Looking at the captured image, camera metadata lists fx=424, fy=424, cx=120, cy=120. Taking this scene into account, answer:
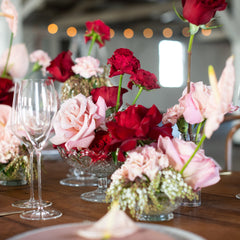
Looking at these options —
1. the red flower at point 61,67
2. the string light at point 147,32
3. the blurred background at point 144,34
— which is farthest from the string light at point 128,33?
the red flower at point 61,67

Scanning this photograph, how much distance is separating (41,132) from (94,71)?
17.6 inches

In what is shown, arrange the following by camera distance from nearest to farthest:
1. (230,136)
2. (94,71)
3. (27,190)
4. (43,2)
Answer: (27,190) < (94,71) < (230,136) < (43,2)

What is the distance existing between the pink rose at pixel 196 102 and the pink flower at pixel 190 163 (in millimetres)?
75

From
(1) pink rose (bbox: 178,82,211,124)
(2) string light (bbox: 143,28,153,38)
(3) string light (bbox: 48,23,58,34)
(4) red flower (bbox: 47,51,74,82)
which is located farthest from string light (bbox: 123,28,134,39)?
(1) pink rose (bbox: 178,82,211,124)

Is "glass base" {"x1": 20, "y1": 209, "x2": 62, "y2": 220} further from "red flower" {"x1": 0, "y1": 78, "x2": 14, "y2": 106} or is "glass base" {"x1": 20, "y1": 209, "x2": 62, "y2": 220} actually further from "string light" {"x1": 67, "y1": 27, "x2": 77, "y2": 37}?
"string light" {"x1": 67, "y1": 27, "x2": 77, "y2": 37}

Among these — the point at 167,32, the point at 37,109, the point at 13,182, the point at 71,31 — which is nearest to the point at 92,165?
the point at 37,109

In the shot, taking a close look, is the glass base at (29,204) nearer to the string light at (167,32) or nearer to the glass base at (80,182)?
the glass base at (80,182)

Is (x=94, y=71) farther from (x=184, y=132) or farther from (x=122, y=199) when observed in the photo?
(x=122, y=199)

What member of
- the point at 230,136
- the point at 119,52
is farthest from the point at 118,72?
the point at 230,136

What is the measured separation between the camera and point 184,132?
0.91 meters

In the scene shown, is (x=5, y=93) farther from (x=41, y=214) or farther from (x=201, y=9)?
Answer: (x=201, y=9)

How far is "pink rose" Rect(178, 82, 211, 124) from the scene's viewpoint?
81 centimetres

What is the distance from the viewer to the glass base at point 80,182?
116 centimetres

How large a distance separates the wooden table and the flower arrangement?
0.04m
